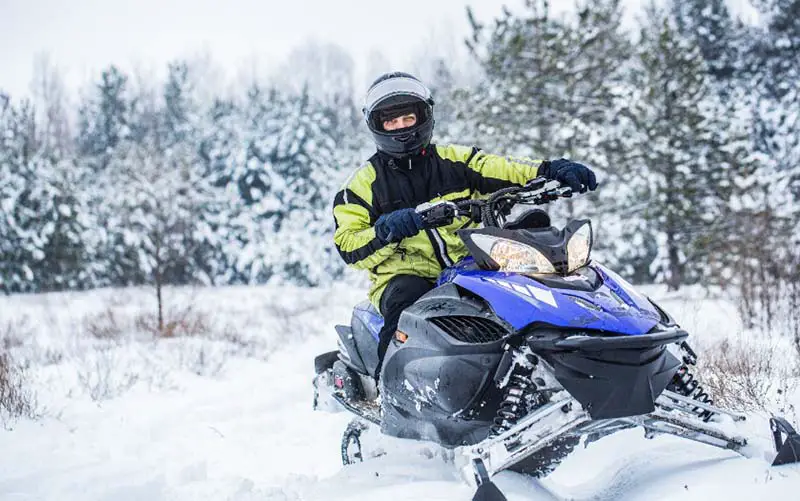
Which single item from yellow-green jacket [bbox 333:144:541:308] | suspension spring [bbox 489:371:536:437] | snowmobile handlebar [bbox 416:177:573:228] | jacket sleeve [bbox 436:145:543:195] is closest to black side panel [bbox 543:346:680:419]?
suspension spring [bbox 489:371:536:437]

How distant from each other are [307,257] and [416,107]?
24561 millimetres

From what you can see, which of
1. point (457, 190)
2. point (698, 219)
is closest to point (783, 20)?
point (698, 219)

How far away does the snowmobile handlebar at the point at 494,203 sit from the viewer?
10.2ft

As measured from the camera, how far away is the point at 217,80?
74.3 m

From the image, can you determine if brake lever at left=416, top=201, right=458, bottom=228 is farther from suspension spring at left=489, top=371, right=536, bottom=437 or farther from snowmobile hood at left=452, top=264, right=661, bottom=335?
suspension spring at left=489, top=371, right=536, bottom=437

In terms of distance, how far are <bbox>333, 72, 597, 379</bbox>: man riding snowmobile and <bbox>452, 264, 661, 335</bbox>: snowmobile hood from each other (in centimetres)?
82

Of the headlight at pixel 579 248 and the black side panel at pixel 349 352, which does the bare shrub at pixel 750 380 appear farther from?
the black side panel at pixel 349 352

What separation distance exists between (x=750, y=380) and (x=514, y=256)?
199cm

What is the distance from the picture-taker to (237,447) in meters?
5.03

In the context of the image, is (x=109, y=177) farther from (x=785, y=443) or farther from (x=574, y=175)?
(x=785, y=443)

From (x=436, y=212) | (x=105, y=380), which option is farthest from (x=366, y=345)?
(x=105, y=380)

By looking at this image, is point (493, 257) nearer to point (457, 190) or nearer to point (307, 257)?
point (457, 190)

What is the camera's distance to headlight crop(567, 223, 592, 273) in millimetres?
2844

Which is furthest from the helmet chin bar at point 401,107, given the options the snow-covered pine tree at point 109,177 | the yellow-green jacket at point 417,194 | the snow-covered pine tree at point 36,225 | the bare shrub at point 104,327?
the snow-covered pine tree at point 36,225
